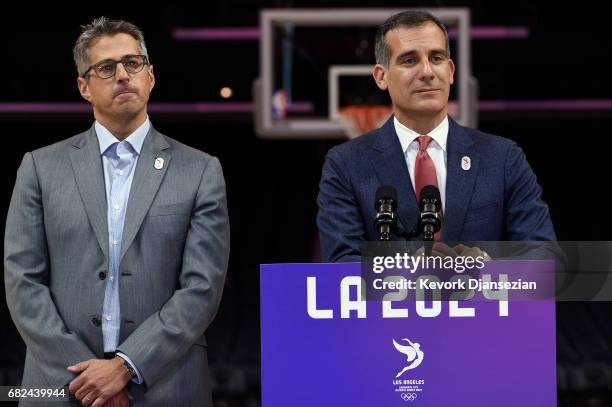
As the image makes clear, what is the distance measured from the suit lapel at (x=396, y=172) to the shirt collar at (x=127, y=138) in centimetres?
63

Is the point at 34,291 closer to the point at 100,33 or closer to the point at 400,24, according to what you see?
the point at 100,33

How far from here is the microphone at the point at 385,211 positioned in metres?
2.35

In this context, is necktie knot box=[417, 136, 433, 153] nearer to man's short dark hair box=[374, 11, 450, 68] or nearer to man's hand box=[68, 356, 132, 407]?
man's short dark hair box=[374, 11, 450, 68]

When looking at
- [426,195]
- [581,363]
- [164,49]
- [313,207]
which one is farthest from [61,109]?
[426,195]

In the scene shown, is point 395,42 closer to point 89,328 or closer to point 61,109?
point 89,328

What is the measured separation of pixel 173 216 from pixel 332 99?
16.6 feet

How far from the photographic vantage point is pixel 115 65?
2.80 metres

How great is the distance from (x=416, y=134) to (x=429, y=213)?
1.91 ft

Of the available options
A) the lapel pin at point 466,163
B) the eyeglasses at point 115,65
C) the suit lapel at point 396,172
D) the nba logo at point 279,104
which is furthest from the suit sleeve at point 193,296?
the nba logo at point 279,104

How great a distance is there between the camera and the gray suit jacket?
103 inches

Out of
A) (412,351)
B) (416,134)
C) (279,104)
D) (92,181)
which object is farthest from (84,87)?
(279,104)

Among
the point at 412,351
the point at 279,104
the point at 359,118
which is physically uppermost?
the point at 279,104

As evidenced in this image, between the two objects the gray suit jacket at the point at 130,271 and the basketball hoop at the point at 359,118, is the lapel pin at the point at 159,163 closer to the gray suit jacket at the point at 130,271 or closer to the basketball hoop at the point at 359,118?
the gray suit jacket at the point at 130,271

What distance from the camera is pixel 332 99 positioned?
7672mm
